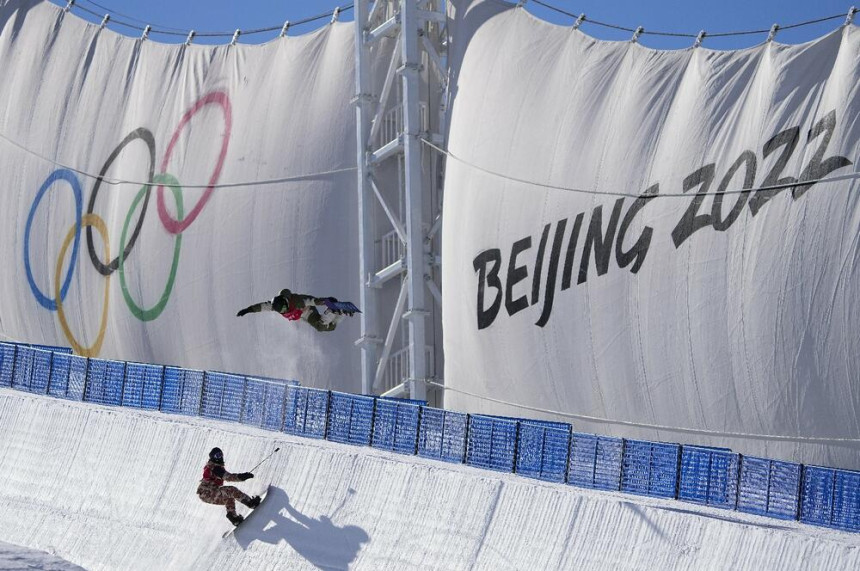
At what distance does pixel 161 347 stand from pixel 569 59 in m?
17.2

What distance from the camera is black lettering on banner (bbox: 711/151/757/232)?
26.2m

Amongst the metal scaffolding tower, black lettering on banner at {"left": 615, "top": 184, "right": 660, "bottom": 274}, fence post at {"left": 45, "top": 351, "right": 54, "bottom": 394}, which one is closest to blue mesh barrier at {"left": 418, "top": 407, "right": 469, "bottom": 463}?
black lettering on banner at {"left": 615, "top": 184, "right": 660, "bottom": 274}

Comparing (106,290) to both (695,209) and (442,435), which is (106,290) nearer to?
(695,209)

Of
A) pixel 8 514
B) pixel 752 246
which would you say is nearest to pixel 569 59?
Answer: pixel 752 246

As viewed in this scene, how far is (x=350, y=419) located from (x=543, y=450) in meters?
4.57

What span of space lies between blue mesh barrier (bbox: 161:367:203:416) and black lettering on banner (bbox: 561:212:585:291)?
7.91 metres

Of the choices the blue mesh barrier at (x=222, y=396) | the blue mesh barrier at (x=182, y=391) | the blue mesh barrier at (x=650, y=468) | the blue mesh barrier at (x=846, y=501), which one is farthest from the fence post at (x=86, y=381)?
the blue mesh barrier at (x=846, y=501)

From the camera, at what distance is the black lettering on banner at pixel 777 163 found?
84.5 feet

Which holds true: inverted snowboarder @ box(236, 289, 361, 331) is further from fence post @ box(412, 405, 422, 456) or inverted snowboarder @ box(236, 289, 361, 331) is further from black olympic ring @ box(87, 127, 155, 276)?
black olympic ring @ box(87, 127, 155, 276)

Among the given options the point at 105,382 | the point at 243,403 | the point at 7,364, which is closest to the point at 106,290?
the point at 7,364

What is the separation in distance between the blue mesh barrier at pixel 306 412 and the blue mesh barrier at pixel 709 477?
7717 millimetres

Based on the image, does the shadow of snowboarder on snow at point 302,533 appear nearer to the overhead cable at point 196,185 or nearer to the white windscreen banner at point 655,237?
the white windscreen banner at point 655,237

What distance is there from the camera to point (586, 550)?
1820cm

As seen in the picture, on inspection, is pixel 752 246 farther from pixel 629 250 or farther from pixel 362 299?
pixel 362 299
